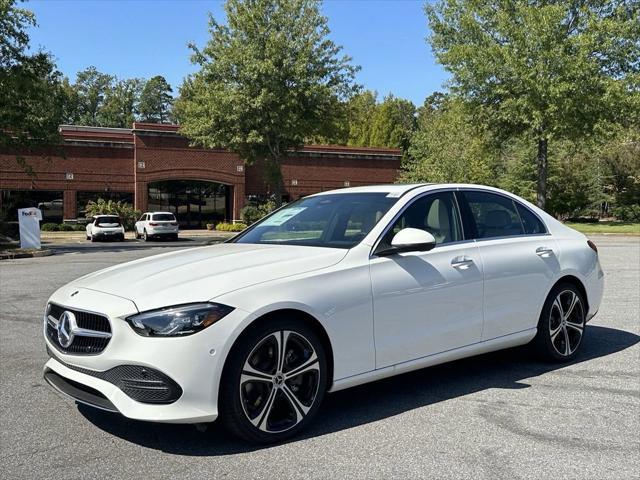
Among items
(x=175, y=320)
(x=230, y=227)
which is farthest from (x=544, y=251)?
(x=230, y=227)

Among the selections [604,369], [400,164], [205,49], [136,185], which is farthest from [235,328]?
[400,164]

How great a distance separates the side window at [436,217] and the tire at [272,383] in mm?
1337

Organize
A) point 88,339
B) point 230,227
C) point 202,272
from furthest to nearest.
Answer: point 230,227 < point 202,272 < point 88,339

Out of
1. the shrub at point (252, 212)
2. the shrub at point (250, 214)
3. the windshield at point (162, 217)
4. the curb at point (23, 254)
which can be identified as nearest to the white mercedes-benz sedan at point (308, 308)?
the curb at point (23, 254)

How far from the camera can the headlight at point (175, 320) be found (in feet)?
11.6

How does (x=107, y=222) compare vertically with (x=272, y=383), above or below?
above

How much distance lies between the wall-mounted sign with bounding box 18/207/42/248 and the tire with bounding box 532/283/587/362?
21.2 meters

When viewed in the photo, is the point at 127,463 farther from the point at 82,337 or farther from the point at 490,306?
the point at 490,306

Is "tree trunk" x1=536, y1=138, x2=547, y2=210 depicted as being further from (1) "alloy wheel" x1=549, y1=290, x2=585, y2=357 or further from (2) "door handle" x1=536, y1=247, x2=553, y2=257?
(2) "door handle" x1=536, y1=247, x2=553, y2=257

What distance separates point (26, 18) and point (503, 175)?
3273 centimetres

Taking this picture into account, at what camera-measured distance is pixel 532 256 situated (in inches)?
215

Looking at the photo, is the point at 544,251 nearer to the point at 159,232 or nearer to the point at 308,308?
the point at 308,308

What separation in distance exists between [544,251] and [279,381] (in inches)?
117

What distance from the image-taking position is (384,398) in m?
4.82
